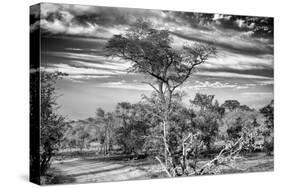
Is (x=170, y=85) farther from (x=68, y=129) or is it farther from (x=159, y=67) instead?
(x=68, y=129)

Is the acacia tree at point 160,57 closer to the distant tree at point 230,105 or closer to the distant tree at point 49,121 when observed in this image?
the distant tree at point 230,105

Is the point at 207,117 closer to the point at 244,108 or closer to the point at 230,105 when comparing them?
the point at 230,105

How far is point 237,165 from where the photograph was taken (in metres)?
10.2

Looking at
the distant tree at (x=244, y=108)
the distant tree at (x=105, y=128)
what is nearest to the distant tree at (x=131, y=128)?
the distant tree at (x=105, y=128)

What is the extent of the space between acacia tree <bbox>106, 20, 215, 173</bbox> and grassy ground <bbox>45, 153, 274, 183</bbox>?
34cm

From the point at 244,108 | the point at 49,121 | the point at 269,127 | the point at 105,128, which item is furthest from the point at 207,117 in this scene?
the point at 49,121

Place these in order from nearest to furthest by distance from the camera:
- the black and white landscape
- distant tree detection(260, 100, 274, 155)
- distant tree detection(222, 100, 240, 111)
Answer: the black and white landscape < distant tree detection(222, 100, 240, 111) < distant tree detection(260, 100, 274, 155)

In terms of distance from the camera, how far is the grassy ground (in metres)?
8.82

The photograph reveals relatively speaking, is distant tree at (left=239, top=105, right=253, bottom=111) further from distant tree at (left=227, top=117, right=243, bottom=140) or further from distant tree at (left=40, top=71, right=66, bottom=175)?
distant tree at (left=40, top=71, right=66, bottom=175)

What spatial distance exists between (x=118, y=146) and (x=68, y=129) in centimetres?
90

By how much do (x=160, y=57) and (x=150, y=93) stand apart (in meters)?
0.60

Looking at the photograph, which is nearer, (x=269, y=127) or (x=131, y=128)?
(x=131, y=128)

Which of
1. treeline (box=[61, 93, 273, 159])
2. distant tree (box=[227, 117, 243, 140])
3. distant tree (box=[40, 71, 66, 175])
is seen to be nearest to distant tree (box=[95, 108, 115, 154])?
treeline (box=[61, 93, 273, 159])

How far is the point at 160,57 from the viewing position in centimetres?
962
